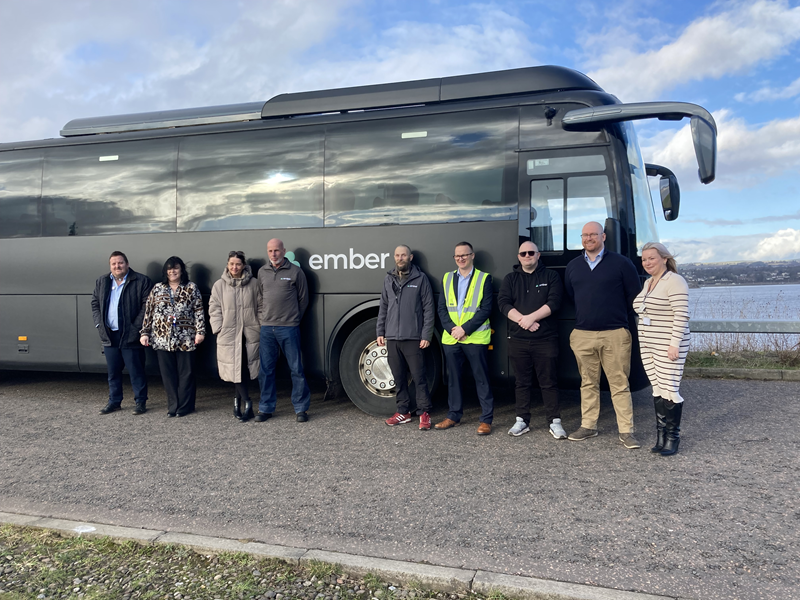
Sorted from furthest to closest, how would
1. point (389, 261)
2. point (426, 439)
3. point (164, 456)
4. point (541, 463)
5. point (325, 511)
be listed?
point (389, 261)
point (426, 439)
point (164, 456)
point (541, 463)
point (325, 511)

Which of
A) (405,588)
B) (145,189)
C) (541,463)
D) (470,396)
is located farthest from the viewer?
(470,396)

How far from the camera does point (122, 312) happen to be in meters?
6.81

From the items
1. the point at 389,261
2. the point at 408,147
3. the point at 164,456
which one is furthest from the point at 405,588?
the point at 408,147

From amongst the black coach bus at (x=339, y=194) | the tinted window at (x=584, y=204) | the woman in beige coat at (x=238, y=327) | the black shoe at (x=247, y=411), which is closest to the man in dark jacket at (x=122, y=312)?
the black coach bus at (x=339, y=194)

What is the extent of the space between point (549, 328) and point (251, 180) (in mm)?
3663

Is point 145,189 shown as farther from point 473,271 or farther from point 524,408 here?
point 524,408

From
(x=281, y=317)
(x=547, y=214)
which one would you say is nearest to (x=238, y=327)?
(x=281, y=317)

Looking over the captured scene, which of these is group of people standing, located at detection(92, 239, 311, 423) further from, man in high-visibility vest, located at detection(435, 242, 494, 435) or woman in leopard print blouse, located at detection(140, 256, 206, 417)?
man in high-visibility vest, located at detection(435, 242, 494, 435)

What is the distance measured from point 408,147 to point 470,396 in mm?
3243

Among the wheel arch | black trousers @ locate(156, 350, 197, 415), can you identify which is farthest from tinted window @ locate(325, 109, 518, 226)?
black trousers @ locate(156, 350, 197, 415)

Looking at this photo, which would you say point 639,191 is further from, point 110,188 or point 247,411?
point 110,188

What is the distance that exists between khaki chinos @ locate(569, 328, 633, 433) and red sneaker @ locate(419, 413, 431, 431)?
1484 mm

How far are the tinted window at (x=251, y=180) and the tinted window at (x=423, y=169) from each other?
0.25 meters

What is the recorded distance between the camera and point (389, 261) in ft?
20.6
